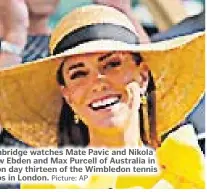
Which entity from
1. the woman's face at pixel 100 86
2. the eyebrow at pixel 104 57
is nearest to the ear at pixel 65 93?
the woman's face at pixel 100 86

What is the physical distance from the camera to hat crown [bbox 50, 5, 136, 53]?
2102mm

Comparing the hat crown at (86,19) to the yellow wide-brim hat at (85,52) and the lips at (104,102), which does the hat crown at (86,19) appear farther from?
the lips at (104,102)

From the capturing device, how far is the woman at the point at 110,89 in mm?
2107

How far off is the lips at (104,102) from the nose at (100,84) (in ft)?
0.08

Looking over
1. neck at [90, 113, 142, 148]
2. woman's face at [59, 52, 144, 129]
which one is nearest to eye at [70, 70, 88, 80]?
woman's face at [59, 52, 144, 129]

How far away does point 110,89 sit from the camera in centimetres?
212

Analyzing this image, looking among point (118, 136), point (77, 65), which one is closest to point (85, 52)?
point (77, 65)

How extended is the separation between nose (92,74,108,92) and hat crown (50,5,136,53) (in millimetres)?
120

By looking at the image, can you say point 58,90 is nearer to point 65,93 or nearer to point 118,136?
point 65,93

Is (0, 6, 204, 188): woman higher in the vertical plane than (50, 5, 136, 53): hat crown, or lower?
lower

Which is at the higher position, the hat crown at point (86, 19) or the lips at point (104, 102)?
the hat crown at point (86, 19)

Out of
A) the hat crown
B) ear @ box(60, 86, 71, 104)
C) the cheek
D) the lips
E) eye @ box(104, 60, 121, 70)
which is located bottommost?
the lips

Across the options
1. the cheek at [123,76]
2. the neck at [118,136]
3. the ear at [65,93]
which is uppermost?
the cheek at [123,76]

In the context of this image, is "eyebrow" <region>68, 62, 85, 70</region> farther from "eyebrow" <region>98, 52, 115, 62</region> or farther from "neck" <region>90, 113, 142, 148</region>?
"neck" <region>90, 113, 142, 148</region>
